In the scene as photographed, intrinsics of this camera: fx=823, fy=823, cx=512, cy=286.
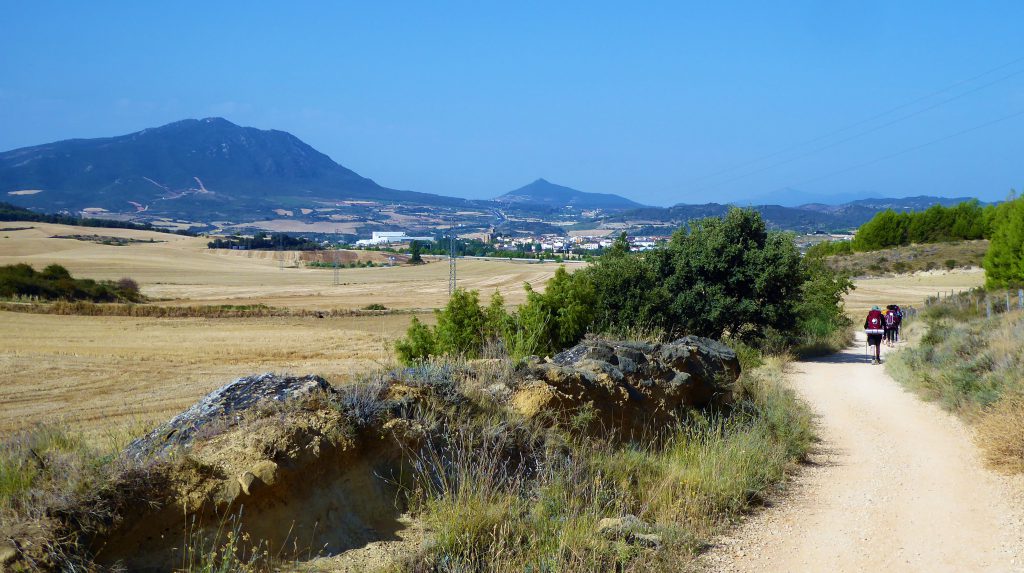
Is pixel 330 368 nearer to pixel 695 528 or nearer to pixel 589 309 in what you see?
pixel 589 309

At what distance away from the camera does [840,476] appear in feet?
32.3

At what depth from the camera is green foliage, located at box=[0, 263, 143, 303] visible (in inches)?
2450

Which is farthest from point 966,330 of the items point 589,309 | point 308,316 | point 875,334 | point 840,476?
point 308,316

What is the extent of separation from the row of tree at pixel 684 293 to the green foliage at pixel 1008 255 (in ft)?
79.0

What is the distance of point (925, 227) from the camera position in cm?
9988

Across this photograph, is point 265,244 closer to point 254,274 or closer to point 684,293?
point 254,274

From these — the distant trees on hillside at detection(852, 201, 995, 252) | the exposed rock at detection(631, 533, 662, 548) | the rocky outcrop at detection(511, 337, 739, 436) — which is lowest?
the exposed rock at detection(631, 533, 662, 548)

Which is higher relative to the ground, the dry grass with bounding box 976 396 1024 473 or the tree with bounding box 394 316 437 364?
the dry grass with bounding box 976 396 1024 473

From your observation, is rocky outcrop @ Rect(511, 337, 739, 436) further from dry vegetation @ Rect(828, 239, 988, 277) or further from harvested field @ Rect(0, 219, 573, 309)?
dry vegetation @ Rect(828, 239, 988, 277)

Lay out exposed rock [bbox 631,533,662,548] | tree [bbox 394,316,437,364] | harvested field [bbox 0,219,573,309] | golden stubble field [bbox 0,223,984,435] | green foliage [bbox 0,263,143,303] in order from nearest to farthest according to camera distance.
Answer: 1. exposed rock [bbox 631,533,662,548]
2. tree [bbox 394,316,437,364]
3. golden stubble field [bbox 0,223,984,435]
4. green foliage [bbox 0,263,143,303]
5. harvested field [bbox 0,219,573,309]

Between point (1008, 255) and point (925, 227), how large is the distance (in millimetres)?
56697

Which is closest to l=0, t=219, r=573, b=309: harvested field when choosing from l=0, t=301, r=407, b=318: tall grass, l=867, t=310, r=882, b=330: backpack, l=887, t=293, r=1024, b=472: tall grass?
l=0, t=301, r=407, b=318: tall grass

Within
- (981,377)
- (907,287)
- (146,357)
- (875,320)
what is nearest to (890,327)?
(875,320)

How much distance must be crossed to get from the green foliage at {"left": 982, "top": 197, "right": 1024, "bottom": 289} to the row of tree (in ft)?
79.0
